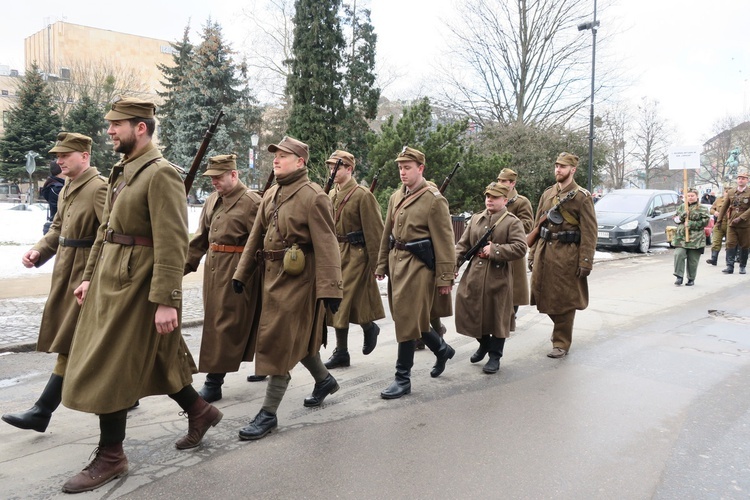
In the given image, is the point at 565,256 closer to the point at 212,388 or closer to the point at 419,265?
the point at 419,265

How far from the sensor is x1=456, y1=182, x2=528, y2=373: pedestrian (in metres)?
5.90

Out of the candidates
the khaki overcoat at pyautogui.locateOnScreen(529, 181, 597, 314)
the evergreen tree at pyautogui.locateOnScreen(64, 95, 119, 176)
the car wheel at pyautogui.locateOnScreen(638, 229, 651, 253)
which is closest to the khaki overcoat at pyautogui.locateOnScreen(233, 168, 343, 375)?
the khaki overcoat at pyautogui.locateOnScreen(529, 181, 597, 314)

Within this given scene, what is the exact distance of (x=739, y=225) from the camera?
45.2ft

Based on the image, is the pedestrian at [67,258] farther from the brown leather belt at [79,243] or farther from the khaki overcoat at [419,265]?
the khaki overcoat at [419,265]

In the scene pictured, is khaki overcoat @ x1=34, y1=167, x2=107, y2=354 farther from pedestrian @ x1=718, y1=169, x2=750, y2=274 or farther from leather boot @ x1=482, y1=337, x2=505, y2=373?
pedestrian @ x1=718, y1=169, x2=750, y2=274

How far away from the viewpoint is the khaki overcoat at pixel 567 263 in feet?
21.4

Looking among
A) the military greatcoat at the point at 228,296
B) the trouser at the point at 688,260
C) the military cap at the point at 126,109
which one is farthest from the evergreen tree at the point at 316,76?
the military cap at the point at 126,109

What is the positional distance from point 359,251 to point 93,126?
37.6m

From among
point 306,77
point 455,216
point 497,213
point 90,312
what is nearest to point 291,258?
point 90,312

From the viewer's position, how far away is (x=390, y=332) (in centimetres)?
779

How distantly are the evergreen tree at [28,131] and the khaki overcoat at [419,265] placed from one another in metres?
37.6

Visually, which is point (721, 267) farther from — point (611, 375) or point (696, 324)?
point (611, 375)

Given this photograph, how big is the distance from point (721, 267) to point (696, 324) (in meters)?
7.83

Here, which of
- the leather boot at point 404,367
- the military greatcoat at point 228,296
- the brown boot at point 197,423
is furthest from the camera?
the leather boot at point 404,367
